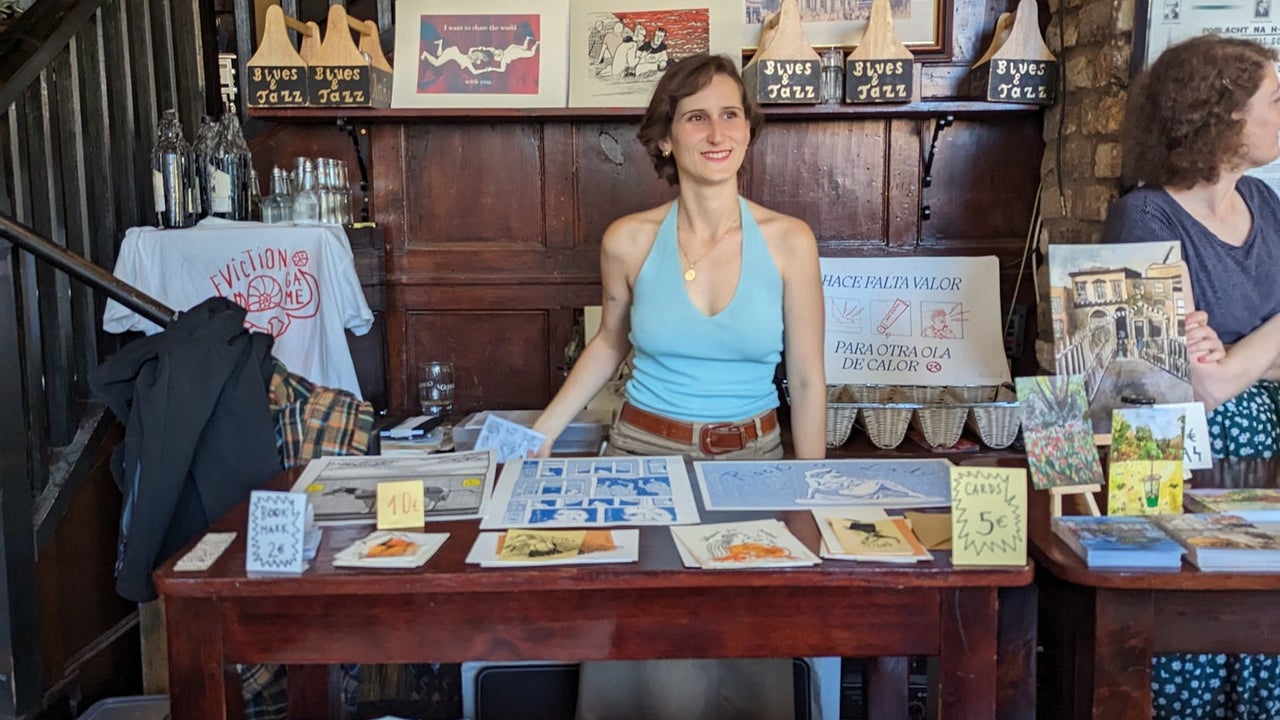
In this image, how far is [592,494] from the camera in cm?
147

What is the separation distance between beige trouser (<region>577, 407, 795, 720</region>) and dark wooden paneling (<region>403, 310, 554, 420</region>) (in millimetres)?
1297

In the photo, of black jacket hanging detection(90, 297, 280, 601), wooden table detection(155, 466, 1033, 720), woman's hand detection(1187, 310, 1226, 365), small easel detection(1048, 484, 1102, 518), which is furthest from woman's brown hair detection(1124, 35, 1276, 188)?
black jacket hanging detection(90, 297, 280, 601)

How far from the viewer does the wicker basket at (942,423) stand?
251cm

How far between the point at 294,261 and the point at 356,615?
5.51ft

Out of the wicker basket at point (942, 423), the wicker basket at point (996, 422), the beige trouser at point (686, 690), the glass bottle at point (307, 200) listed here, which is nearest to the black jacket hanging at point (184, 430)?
the beige trouser at point (686, 690)

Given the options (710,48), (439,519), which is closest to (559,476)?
(439,519)

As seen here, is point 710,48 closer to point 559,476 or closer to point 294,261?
point 294,261

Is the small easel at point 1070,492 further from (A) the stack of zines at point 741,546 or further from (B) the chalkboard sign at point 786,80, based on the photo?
(B) the chalkboard sign at point 786,80

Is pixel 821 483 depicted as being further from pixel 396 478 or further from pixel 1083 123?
pixel 1083 123

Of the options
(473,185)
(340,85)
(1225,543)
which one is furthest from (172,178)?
(1225,543)

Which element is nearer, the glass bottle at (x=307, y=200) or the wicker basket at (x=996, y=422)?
the wicker basket at (x=996, y=422)

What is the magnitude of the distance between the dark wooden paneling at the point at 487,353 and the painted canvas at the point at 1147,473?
1.96 metres

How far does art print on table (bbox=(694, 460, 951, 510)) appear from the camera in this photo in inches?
56.3

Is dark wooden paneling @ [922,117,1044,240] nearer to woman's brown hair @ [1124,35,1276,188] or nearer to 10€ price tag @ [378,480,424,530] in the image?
woman's brown hair @ [1124,35,1276,188]
